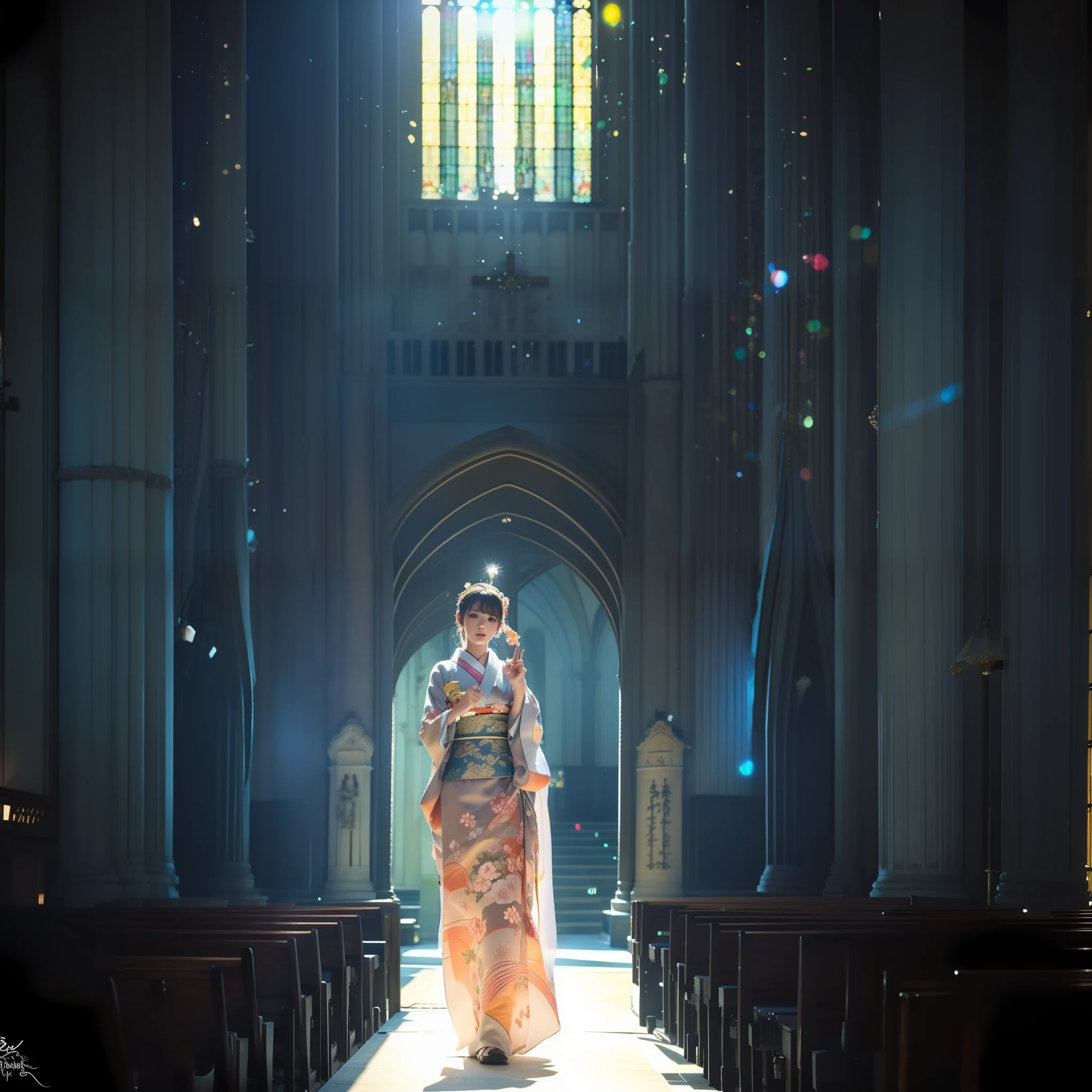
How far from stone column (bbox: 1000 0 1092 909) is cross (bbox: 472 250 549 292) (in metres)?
12.7

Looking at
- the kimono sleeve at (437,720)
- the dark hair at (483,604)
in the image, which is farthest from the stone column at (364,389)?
the dark hair at (483,604)

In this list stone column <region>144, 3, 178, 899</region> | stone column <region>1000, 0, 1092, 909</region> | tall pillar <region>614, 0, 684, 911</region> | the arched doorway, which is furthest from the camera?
the arched doorway

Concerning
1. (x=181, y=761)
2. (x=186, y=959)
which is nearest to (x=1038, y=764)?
(x=186, y=959)

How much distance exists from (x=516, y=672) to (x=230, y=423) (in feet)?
33.2

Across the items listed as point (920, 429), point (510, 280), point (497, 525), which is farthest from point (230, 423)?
point (497, 525)

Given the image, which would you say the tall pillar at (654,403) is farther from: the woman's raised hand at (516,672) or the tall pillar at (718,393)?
the woman's raised hand at (516,672)

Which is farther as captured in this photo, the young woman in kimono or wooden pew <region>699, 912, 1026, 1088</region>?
the young woman in kimono

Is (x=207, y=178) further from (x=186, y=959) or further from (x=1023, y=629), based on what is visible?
(x=186, y=959)

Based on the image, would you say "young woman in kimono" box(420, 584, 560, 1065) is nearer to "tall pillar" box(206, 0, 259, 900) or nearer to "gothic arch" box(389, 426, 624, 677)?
"tall pillar" box(206, 0, 259, 900)

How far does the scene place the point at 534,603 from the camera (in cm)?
3306

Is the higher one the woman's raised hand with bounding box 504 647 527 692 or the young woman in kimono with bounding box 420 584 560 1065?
the woman's raised hand with bounding box 504 647 527 692

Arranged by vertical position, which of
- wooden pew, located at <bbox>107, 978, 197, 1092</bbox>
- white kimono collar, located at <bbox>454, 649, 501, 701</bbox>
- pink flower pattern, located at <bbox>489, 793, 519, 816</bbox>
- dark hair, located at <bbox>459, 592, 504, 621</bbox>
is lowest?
wooden pew, located at <bbox>107, 978, 197, 1092</bbox>

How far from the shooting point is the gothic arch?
20.2 m

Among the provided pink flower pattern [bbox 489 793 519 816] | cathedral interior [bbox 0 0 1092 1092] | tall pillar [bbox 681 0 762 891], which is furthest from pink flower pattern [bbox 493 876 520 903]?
tall pillar [bbox 681 0 762 891]
